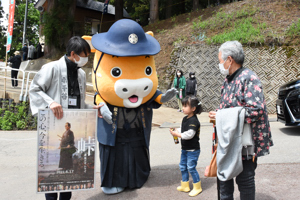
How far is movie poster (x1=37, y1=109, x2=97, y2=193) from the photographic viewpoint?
120 inches

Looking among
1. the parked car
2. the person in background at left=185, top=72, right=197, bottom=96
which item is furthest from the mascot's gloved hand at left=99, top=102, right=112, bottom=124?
the person in background at left=185, top=72, right=197, bottom=96

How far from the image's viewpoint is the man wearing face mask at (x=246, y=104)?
270cm

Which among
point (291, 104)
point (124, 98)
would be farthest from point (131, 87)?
point (291, 104)

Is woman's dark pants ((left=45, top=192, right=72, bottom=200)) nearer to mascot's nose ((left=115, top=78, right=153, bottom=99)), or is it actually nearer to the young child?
mascot's nose ((left=115, top=78, right=153, bottom=99))

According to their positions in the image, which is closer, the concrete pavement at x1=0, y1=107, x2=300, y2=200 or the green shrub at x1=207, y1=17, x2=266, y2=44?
the concrete pavement at x1=0, y1=107, x2=300, y2=200

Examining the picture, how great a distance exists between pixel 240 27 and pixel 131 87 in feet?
40.9

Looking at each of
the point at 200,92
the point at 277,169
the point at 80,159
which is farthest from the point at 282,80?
the point at 80,159

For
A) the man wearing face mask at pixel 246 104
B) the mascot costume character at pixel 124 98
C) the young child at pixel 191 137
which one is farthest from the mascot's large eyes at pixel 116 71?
the man wearing face mask at pixel 246 104

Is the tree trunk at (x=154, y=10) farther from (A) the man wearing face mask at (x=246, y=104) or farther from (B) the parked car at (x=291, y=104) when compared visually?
(A) the man wearing face mask at (x=246, y=104)

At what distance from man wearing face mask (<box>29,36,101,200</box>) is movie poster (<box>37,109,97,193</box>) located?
133mm

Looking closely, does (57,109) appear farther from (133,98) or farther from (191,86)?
(191,86)

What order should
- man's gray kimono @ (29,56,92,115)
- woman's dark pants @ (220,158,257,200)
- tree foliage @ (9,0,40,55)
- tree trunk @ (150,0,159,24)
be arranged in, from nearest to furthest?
woman's dark pants @ (220,158,257,200) → man's gray kimono @ (29,56,92,115) → tree trunk @ (150,0,159,24) → tree foliage @ (9,0,40,55)

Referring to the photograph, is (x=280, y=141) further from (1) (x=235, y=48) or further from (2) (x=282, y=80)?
(2) (x=282, y=80)

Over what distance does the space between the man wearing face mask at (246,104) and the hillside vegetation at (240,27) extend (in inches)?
410
